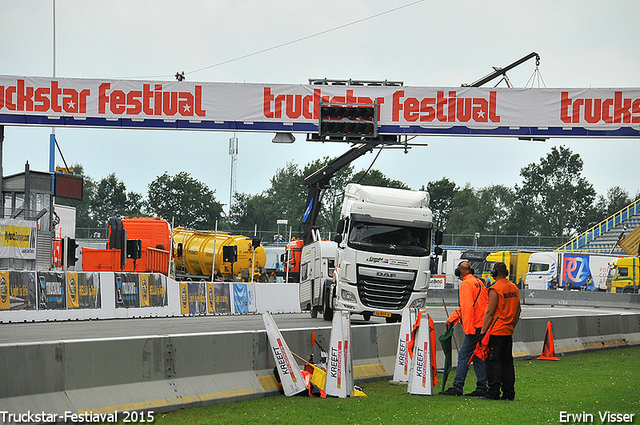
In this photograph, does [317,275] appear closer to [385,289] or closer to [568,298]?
[385,289]

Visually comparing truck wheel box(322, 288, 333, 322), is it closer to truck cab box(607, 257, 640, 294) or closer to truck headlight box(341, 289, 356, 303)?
truck headlight box(341, 289, 356, 303)

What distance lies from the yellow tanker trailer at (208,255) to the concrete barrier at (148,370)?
2905cm

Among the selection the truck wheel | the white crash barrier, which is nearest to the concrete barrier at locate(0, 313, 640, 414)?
the truck wheel

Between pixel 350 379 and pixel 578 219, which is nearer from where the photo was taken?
pixel 350 379

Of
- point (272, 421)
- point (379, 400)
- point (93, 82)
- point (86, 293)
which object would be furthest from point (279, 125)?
point (272, 421)

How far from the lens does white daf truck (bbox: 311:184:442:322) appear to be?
20391mm

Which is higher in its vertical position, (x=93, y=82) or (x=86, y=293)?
(x=93, y=82)

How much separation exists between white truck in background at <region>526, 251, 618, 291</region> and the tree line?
52.2 m

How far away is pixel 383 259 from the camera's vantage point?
66.8 feet

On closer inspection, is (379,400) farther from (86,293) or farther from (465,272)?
(86,293)

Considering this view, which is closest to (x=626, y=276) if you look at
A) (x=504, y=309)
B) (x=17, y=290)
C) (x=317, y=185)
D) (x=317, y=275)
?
(x=317, y=185)

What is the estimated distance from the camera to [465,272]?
1098cm

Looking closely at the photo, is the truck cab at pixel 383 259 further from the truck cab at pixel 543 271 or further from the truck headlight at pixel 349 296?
the truck cab at pixel 543 271

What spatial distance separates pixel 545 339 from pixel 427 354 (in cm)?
702
